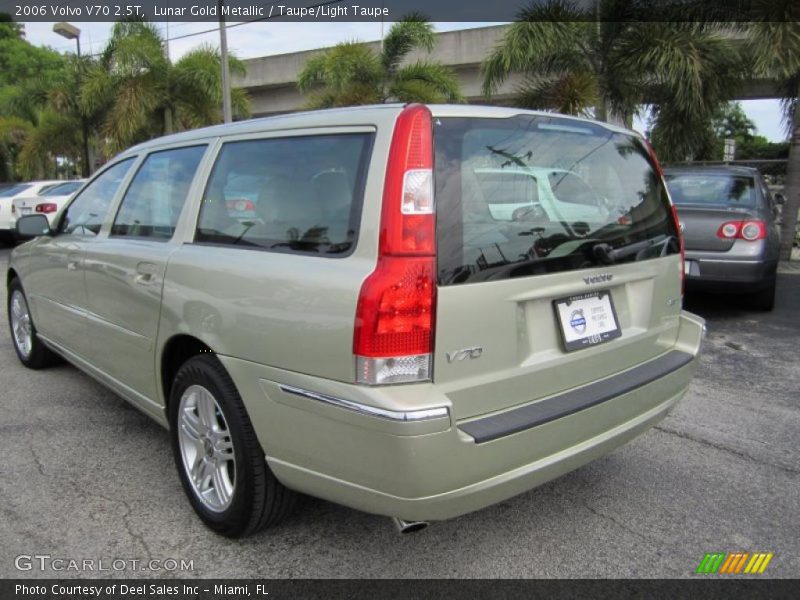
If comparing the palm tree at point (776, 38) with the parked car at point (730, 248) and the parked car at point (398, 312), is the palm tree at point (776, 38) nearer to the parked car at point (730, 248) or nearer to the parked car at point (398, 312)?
the parked car at point (730, 248)

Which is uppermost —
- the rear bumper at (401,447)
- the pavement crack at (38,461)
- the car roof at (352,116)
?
the car roof at (352,116)

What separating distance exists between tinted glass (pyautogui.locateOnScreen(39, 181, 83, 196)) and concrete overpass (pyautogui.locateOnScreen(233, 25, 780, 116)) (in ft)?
30.4

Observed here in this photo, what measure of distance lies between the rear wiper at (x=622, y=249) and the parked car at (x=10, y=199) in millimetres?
12976

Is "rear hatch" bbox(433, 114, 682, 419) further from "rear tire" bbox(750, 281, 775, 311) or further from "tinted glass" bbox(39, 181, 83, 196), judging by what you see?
"tinted glass" bbox(39, 181, 83, 196)

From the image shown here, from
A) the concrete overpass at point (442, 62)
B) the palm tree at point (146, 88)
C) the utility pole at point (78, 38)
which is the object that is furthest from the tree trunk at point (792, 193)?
the utility pole at point (78, 38)

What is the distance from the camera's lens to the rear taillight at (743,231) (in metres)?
6.19

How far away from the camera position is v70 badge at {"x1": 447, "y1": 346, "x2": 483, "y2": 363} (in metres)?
2.09

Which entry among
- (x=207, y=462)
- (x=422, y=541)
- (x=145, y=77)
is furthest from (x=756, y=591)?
(x=145, y=77)

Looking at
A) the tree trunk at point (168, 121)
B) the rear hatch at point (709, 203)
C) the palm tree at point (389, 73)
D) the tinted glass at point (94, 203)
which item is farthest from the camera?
the tree trunk at point (168, 121)

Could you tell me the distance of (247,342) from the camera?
2354mm

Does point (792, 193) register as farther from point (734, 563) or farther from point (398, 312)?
point (398, 312)

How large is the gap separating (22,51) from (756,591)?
4566 cm

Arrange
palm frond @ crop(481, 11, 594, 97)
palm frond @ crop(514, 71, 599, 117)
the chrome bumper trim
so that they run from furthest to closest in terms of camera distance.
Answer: palm frond @ crop(481, 11, 594, 97) → palm frond @ crop(514, 71, 599, 117) → the chrome bumper trim

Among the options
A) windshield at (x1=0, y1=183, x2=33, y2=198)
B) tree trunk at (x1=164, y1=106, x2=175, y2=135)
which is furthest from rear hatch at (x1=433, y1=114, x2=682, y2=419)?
tree trunk at (x1=164, y1=106, x2=175, y2=135)
